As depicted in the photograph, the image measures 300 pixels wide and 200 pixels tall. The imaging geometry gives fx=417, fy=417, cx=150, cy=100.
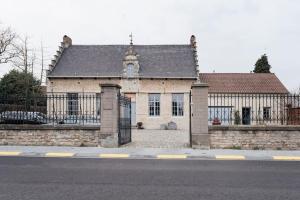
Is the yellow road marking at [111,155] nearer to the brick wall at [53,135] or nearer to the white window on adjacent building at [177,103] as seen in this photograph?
Answer: the brick wall at [53,135]

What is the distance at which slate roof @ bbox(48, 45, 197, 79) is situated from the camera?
40656 millimetres

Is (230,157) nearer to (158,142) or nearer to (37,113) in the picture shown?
(158,142)

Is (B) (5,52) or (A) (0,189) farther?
(B) (5,52)

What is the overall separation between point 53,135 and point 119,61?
82.7ft

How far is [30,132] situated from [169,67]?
25.1 metres

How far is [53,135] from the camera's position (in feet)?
58.0

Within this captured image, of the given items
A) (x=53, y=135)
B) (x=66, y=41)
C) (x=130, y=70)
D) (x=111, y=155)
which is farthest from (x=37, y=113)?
(x=66, y=41)

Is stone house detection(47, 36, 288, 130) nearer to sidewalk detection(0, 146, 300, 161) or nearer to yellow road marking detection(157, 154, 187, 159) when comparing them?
sidewalk detection(0, 146, 300, 161)

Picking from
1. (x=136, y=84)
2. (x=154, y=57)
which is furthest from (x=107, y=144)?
(x=154, y=57)

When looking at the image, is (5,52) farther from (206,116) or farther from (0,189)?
(0,189)

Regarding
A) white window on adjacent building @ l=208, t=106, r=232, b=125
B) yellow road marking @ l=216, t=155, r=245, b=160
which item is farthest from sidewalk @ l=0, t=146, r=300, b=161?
white window on adjacent building @ l=208, t=106, r=232, b=125

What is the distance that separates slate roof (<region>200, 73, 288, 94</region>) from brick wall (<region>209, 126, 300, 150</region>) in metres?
25.4

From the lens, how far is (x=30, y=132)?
58.1ft

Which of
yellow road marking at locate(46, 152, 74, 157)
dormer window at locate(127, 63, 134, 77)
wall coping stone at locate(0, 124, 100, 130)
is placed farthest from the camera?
dormer window at locate(127, 63, 134, 77)
